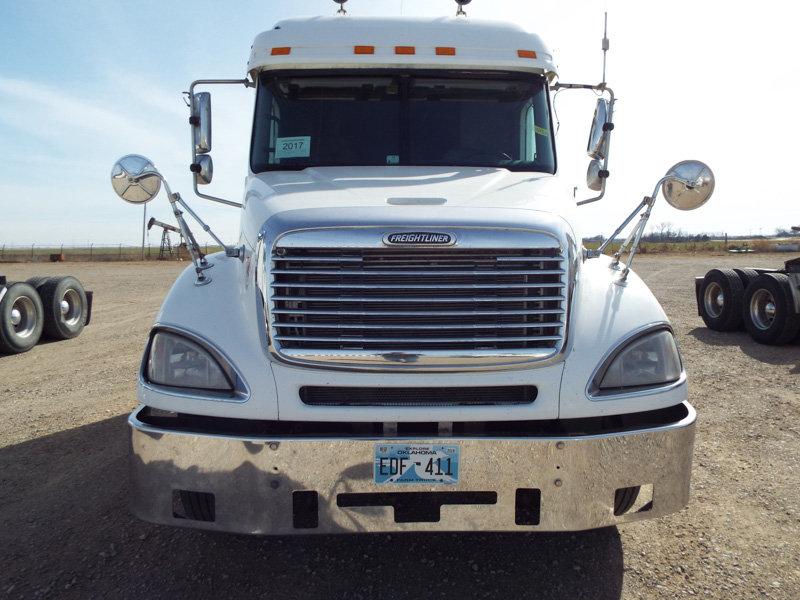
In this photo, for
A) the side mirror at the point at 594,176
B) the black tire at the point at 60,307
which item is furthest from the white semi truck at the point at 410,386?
the black tire at the point at 60,307

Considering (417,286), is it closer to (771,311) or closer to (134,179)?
(134,179)

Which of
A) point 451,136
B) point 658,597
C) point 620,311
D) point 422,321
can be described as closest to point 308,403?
point 422,321

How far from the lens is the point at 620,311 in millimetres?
2951

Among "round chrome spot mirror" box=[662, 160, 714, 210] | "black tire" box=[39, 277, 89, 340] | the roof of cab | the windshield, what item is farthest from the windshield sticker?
"black tire" box=[39, 277, 89, 340]

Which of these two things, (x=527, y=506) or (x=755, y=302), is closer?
(x=527, y=506)

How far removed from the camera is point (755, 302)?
9.74 metres

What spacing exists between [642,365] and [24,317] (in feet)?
30.4

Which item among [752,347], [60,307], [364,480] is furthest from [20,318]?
[752,347]

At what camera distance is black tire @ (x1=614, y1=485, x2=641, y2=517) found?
2.73m

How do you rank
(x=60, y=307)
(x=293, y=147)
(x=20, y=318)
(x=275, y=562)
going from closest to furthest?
(x=275, y=562) < (x=293, y=147) < (x=20, y=318) < (x=60, y=307)

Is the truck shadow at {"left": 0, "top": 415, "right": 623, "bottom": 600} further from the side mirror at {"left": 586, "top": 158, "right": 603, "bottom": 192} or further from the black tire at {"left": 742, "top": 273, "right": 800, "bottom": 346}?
the black tire at {"left": 742, "top": 273, "right": 800, "bottom": 346}

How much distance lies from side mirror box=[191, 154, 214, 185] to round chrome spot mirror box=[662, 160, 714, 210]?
299 centimetres

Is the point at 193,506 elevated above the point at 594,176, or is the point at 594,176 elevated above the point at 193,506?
the point at 594,176

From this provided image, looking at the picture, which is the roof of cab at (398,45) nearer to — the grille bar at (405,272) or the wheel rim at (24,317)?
the grille bar at (405,272)
